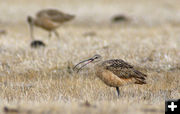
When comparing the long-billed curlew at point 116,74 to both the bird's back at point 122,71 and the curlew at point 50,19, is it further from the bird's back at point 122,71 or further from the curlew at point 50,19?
the curlew at point 50,19

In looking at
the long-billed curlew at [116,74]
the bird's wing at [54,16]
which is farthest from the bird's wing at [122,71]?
the bird's wing at [54,16]

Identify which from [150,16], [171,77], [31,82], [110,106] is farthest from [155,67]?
[150,16]

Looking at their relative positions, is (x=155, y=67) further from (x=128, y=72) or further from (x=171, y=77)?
(x=128, y=72)

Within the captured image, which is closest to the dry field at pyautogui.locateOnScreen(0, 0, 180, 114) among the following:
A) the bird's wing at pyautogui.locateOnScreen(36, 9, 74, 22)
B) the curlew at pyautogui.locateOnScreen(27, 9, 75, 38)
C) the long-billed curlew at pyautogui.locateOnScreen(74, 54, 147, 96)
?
the long-billed curlew at pyautogui.locateOnScreen(74, 54, 147, 96)

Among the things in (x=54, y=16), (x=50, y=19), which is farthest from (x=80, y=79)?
(x=54, y=16)

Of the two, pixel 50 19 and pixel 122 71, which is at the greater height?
pixel 50 19

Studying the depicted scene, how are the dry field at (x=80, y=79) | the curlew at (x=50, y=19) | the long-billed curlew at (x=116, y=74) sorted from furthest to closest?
the curlew at (x=50, y=19)
the long-billed curlew at (x=116, y=74)
the dry field at (x=80, y=79)

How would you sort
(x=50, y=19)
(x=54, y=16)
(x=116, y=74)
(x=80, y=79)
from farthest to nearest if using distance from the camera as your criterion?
(x=54, y=16)
(x=50, y=19)
(x=80, y=79)
(x=116, y=74)

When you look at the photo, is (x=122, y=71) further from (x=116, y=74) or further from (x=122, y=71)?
(x=116, y=74)

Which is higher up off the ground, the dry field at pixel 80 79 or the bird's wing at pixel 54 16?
the bird's wing at pixel 54 16

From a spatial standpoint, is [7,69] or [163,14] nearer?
[7,69]

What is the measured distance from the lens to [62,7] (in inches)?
1128

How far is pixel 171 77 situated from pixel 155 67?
88 centimetres

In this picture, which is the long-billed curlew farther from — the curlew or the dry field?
the curlew
